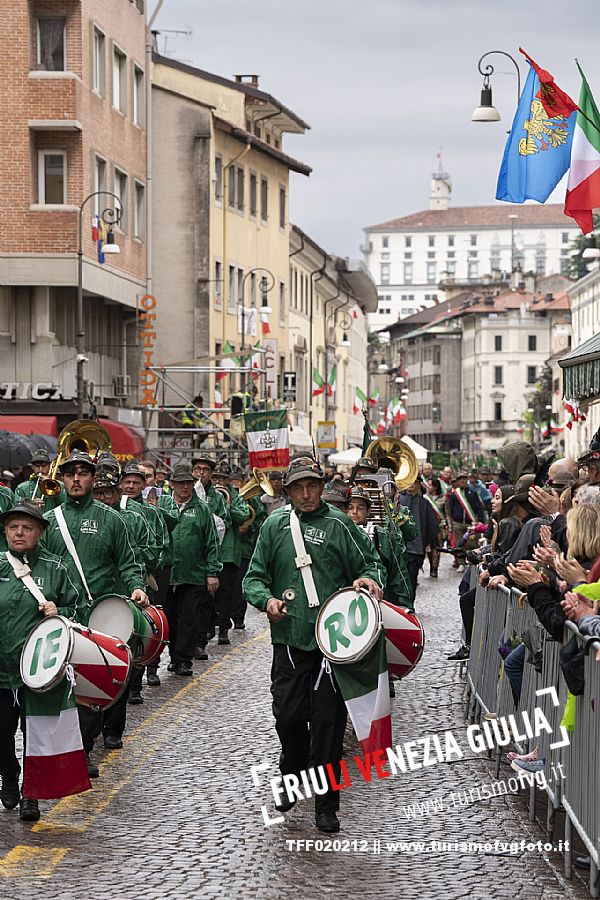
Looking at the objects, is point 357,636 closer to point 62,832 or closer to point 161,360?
point 62,832

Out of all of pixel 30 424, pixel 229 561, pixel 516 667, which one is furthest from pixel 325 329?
pixel 516 667

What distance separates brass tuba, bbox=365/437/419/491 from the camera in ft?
66.0

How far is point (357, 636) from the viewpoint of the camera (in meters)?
9.17

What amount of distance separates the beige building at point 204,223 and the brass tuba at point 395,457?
29736 millimetres

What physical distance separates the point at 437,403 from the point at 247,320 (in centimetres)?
11250

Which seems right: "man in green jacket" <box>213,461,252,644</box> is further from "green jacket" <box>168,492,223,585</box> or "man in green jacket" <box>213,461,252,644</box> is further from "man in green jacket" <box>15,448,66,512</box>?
"green jacket" <box>168,492,223,585</box>

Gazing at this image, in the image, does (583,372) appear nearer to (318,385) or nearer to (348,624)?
(348,624)

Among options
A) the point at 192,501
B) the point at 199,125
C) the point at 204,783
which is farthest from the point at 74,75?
the point at 204,783

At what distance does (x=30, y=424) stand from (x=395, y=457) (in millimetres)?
17652

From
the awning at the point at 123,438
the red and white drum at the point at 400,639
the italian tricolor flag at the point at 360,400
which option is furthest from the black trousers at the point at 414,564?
the italian tricolor flag at the point at 360,400

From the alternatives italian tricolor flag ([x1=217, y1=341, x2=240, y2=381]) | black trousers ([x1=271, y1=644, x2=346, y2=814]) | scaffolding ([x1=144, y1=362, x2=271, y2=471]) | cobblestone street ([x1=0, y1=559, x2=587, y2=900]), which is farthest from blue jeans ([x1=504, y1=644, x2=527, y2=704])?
italian tricolor flag ([x1=217, y1=341, x2=240, y2=381])

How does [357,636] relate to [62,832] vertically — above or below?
above

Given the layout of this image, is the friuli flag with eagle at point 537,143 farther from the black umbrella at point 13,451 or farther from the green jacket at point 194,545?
the black umbrella at point 13,451

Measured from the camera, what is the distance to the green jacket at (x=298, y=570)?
9438 mm
